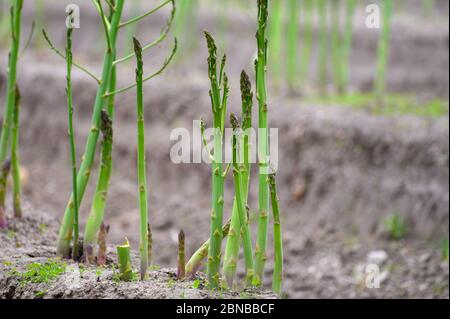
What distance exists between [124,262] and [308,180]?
10.1 feet

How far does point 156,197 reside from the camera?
18.0 feet

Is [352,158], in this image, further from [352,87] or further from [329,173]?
[352,87]

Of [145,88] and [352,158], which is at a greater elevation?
[145,88]

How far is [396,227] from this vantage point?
445cm

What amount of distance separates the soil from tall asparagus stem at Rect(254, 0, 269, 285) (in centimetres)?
70

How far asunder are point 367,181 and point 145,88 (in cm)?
232

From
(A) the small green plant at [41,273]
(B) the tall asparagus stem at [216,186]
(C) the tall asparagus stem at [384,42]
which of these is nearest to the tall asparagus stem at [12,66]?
(A) the small green plant at [41,273]

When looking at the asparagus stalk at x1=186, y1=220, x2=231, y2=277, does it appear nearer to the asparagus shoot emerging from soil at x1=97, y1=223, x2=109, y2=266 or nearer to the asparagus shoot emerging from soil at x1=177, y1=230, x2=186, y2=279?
the asparagus shoot emerging from soil at x1=177, y1=230, x2=186, y2=279

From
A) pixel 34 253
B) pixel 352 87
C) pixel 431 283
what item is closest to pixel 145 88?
pixel 352 87

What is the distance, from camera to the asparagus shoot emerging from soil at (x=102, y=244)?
230 cm

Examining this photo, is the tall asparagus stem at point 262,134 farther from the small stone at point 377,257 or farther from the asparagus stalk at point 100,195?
the small stone at point 377,257

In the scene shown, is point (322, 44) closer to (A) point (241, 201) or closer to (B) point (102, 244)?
(B) point (102, 244)

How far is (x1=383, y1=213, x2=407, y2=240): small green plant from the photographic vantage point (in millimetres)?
4428

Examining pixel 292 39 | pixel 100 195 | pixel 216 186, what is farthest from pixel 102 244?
pixel 292 39
